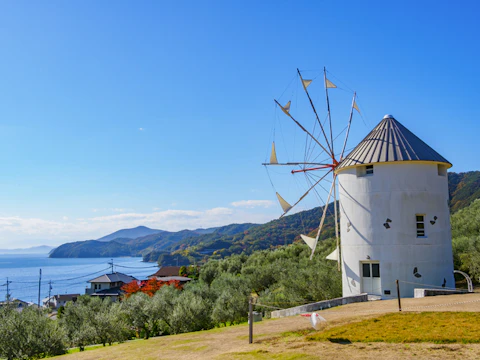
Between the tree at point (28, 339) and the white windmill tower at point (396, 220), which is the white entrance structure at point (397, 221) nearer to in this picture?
the white windmill tower at point (396, 220)

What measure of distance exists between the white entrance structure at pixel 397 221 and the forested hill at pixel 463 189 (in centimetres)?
6723

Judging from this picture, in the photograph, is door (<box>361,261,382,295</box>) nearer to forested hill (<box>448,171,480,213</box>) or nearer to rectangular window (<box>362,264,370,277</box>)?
rectangular window (<box>362,264,370,277</box>)

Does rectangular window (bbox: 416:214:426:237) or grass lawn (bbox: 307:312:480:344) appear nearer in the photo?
grass lawn (bbox: 307:312:480:344)

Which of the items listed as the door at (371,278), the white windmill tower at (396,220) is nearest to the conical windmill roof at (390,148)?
the white windmill tower at (396,220)

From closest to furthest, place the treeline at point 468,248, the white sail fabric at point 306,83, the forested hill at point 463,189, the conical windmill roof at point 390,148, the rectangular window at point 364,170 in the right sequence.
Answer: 1. the conical windmill roof at point 390,148
2. the rectangular window at point 364,170
3. the treeline at point 468,248
4. the white sail fabric at point 306,83
5. the forested hill at point 463,189

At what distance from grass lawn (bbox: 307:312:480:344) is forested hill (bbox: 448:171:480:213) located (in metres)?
75.5

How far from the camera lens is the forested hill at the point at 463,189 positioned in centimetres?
8195

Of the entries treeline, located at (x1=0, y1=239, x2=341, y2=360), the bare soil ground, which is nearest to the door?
the bare soil ground

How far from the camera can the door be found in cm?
1788

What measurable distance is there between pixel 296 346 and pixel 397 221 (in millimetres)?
10418

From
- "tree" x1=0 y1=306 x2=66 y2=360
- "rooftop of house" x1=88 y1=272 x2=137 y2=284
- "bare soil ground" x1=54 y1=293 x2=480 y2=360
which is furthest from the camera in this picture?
"rooftop of house" x1=88 y1=272 x2=137 y2=284

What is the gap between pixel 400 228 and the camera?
17703 millimetres

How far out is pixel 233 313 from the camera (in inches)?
920

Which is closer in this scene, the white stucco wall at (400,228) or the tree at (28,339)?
the tree at (28,339)
